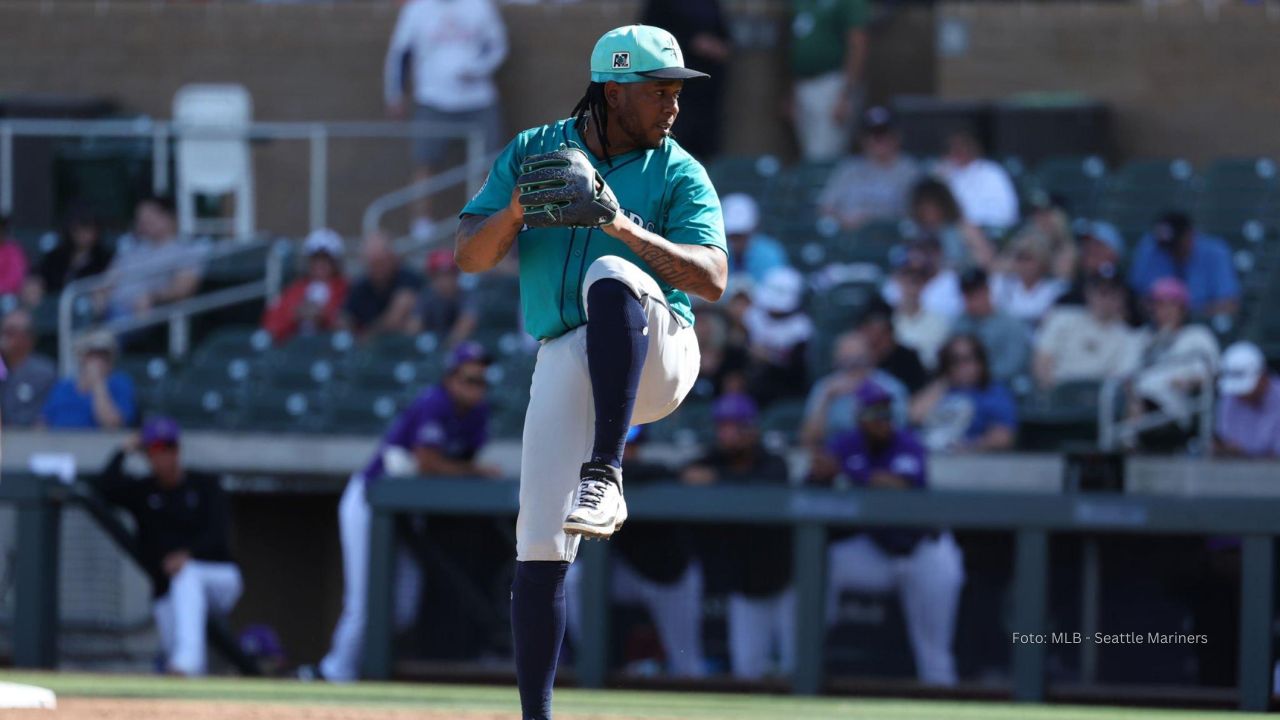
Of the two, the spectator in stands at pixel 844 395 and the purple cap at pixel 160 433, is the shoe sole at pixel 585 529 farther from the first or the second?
the purple cap at pixel 160 433

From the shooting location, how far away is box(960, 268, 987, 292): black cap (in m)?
10.2

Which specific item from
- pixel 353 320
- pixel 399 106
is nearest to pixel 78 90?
pixel 399 106

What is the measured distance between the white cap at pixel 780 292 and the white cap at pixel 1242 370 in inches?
91.0

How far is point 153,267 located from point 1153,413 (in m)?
6.23

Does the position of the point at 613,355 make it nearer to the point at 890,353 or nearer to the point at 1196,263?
the point at 890,353

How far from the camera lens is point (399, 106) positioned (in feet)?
44.2

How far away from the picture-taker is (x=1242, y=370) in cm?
884

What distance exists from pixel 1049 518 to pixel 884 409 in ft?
2.81

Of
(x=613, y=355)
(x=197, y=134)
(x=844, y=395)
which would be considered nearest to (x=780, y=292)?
(x=844, y=395)

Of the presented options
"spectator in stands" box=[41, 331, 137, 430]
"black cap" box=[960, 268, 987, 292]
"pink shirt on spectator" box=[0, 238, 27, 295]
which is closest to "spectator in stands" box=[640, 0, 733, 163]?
"black cap" box=[960, 268, 987, 292]

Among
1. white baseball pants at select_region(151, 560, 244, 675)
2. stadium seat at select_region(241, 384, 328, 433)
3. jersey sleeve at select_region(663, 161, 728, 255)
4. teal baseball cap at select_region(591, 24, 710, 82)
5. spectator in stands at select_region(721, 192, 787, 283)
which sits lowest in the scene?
white baseball pants at select_region(151, 560, 244, 675)

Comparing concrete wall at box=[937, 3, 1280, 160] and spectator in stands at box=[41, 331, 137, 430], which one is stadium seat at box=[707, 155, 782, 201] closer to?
concrete wall at box=[937, 3, 1280, 160]

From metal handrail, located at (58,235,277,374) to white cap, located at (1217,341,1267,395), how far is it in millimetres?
5894

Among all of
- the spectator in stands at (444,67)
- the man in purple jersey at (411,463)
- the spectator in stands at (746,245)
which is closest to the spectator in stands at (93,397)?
the man in purple jersey at (411,463)
